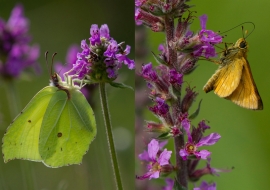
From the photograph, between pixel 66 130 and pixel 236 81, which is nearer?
pixel 236 81

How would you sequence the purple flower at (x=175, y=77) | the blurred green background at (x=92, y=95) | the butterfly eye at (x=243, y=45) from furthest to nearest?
the blurred green background at (x=92, y=95)
the butterfly eye at (x=243, y=45)
the purple flower at (x=175, y=77)

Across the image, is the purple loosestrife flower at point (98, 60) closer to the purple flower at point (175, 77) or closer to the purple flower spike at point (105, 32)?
the purple flower spike at point (105, 32)

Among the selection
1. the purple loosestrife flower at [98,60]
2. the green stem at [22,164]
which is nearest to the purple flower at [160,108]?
the purple loosestrife flower at [98,60]

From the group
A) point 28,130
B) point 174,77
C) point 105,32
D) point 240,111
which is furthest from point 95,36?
point 240,111

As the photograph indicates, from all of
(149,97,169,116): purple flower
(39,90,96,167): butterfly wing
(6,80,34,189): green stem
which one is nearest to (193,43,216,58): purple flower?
(149,97,169,116): purple flower

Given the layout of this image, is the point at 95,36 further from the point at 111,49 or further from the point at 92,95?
the point at 92,95

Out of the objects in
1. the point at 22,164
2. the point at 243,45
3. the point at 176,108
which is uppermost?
the point at 243,45
